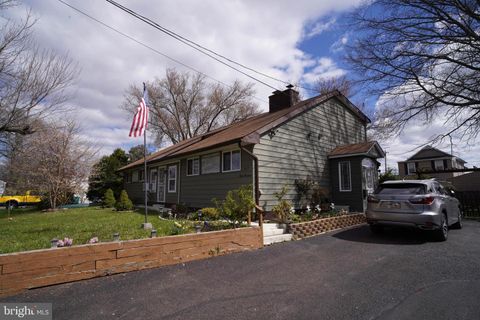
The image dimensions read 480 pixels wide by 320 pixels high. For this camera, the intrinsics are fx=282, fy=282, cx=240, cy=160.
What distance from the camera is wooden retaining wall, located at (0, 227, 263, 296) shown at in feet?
12.9

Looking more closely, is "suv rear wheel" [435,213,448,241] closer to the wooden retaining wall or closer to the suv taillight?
the suv taillight

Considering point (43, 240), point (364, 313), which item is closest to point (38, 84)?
point (43, 240)

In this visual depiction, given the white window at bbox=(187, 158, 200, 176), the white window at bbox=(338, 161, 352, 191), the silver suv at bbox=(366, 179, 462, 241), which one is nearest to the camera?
the silver suv at bbox=(366, 179, 462, 241)

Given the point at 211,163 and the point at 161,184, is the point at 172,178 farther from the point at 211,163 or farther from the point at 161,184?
the point at 211,163

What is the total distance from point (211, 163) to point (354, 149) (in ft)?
21.5

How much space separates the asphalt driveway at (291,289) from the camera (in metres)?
3.48

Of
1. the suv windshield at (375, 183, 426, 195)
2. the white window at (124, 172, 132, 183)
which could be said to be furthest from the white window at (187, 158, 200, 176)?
the white window at (124, 172, 132, 183)

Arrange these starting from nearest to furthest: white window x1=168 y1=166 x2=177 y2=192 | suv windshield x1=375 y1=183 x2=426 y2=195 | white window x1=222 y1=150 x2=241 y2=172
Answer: suv windshield x1=375 y1=183 x2=426 y2=195 < white window x1=222 y1=150 x2=241 y2=172 < white window x1=168 y1=166 x2=177 y2=192

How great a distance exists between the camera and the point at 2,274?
3830mm

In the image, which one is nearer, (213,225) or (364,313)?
(364,313)

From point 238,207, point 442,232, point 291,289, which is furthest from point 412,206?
point 291,289

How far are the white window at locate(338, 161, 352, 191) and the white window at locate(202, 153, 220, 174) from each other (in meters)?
5.84

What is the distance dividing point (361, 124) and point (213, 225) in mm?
13031

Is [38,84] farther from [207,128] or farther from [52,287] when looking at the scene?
[207,128]
